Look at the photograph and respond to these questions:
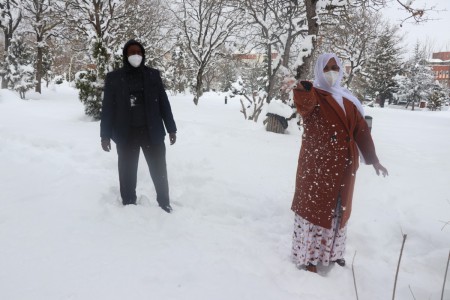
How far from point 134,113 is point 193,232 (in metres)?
1.29

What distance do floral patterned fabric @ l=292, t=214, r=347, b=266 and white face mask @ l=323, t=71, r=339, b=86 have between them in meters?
1.06

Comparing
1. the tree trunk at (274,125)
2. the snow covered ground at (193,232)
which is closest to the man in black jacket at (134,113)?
the snow covered ground at (193,232)

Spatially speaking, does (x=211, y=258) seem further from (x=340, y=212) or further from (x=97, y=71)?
(x=97, y=71)

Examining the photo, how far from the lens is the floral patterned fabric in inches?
102

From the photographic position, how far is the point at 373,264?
9.34ft

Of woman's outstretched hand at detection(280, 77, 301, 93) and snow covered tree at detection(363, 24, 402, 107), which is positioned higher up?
snow covered tree at detection(363, 24, 402, 107)

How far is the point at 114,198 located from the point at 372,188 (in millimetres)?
3633

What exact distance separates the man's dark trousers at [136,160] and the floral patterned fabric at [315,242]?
58.7 inches

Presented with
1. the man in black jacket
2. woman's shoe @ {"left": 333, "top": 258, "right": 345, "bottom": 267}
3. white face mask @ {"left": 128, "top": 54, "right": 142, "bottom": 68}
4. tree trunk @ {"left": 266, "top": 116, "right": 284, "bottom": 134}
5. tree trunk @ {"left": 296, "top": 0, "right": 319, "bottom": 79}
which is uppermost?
tree trunk @ {"left": 296, "top": 0, "right": 319, "bottom": 79}

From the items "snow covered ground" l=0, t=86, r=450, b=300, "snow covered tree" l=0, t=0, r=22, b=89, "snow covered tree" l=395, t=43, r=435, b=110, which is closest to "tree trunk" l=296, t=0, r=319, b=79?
"snow covered ground" l=0, t=86, r=450, b=300

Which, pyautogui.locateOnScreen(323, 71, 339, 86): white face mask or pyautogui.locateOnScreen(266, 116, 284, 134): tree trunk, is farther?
pyautogui.locateOnScreen(266, 116, 284, 134): tree trunk

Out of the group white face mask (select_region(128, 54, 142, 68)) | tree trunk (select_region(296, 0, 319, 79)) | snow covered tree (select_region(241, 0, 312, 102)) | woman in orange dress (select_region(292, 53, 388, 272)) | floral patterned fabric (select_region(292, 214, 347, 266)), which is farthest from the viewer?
snow covered tree (select_region(241, 0, 312, 102))

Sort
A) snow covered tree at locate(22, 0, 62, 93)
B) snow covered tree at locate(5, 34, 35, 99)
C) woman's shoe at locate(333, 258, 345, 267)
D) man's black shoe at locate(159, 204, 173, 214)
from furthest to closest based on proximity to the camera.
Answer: snow covered tree at locate(22, 0, 62, 93) → snow covered tree at locate(5, 34, 35, 99) → man's black shoe at locate(159, 204, 173, 214) → woman's shoe at locate(333, 258, 345, 267)

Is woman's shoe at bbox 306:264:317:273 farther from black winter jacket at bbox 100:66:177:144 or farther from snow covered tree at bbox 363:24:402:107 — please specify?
snow covered tree at bbox 363:24:402:107
